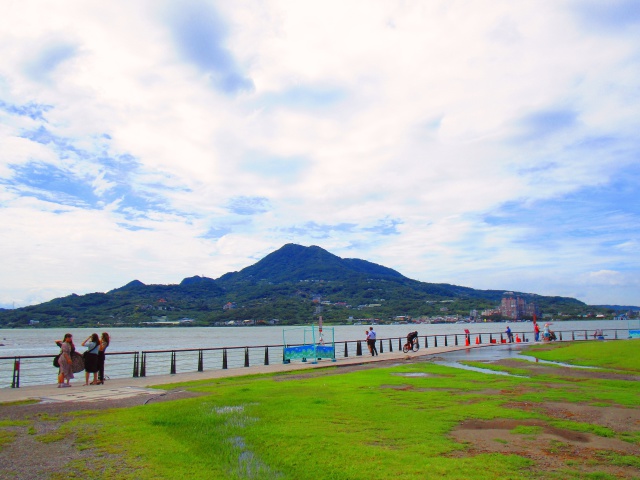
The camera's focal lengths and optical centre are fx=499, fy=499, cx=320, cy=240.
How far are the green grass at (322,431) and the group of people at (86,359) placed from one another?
17.8 ft

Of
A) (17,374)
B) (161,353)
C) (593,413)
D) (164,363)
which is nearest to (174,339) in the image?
(161,353)

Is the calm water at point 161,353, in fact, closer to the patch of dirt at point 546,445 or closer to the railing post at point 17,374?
the railing post at point 17,374

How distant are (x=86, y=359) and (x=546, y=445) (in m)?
15.5

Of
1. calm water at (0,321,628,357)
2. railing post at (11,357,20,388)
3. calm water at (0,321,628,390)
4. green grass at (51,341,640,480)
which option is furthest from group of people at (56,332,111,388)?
calm water at (0,321,628,357)

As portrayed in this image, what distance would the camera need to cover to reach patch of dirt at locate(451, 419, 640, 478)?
6964mm

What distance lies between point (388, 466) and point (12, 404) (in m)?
10.8

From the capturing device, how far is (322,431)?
28.4ft

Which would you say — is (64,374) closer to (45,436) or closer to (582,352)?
(45,436)

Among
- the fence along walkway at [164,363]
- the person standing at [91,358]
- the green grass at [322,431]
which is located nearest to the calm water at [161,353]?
the fence along walkway at [164,363]

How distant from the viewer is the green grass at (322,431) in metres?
6.52

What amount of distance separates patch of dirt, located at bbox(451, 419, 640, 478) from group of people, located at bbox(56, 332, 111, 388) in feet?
43.5

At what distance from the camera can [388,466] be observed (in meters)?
6.57

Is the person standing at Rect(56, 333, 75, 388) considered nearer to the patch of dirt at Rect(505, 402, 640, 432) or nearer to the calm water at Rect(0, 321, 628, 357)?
the patch of dirt at Rect(505, 402, 640, 432)

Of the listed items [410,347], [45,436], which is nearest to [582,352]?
[410,347]
